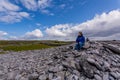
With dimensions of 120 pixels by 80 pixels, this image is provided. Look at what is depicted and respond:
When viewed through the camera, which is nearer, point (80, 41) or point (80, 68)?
point (80, 68)

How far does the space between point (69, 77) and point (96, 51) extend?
5.72 meters

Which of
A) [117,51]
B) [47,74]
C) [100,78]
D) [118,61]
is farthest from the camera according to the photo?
[117,51]

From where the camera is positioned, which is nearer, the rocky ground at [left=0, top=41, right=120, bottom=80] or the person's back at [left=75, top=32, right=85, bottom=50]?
the rocky ground at [left=0, top=41, right=120, bottom=80]

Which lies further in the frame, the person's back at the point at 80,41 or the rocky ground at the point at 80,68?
the person's back at the point at 80,41

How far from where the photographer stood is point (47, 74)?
21.0 meters

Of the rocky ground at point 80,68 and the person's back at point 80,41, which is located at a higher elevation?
the person's back at point 80,41

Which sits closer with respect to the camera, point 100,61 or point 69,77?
point 69,77

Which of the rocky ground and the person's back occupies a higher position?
the person's back

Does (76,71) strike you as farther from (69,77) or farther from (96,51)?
(96,51)

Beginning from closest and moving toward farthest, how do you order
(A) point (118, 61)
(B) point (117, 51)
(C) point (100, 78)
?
(C) point (100, 78) < (A) point (118, 61) < (B) point (117, 51)

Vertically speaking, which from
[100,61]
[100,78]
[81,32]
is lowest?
[100,78]

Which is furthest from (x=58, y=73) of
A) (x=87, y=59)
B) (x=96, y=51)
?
(x=96, y=51)

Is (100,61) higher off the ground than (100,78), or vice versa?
(100,61)

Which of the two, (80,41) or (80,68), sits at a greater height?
(80,41)
